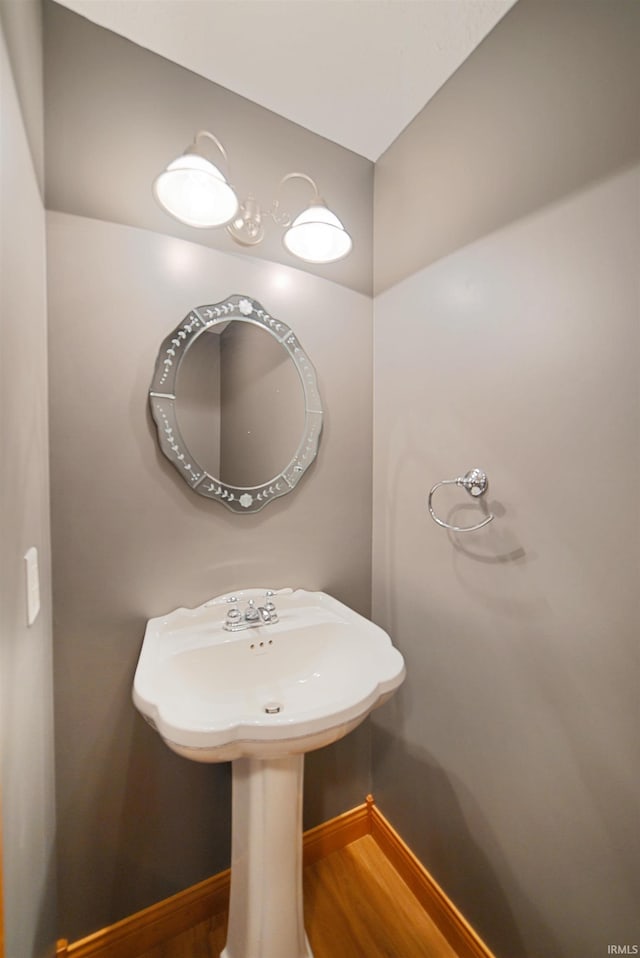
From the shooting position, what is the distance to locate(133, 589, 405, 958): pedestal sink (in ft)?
2.33

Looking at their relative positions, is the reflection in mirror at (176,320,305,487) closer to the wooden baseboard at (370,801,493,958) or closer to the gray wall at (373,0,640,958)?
the gray wall at (373,0,640,958)

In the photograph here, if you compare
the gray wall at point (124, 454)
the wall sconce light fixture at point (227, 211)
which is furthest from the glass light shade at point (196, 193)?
the gray wall at point (124, 454)

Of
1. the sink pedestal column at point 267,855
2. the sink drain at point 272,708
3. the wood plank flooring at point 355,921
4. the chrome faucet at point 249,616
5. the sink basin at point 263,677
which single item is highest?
the chrome faucet at point 249,616

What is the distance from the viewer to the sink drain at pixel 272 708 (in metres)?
0.97

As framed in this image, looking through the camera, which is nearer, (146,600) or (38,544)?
(38,544)

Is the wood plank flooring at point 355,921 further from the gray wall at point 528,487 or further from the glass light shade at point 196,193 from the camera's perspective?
the glass light shade at point 196,193

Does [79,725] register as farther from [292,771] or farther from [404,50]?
[404,50]

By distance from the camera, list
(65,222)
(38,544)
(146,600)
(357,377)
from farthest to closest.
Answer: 1. (357,377)
2. (146,600)
3. (65,222)
4. (38,544)

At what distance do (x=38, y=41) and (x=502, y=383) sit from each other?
1371 mm

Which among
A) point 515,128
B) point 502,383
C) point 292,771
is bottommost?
point 292,771

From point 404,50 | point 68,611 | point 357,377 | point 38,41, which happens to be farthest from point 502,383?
point 38,41

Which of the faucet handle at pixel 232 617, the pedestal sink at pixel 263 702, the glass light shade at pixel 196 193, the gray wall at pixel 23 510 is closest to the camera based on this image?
the gray wall at pixel 23 510

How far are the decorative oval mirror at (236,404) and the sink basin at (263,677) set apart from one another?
0.37 meters

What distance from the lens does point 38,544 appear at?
0.83m
